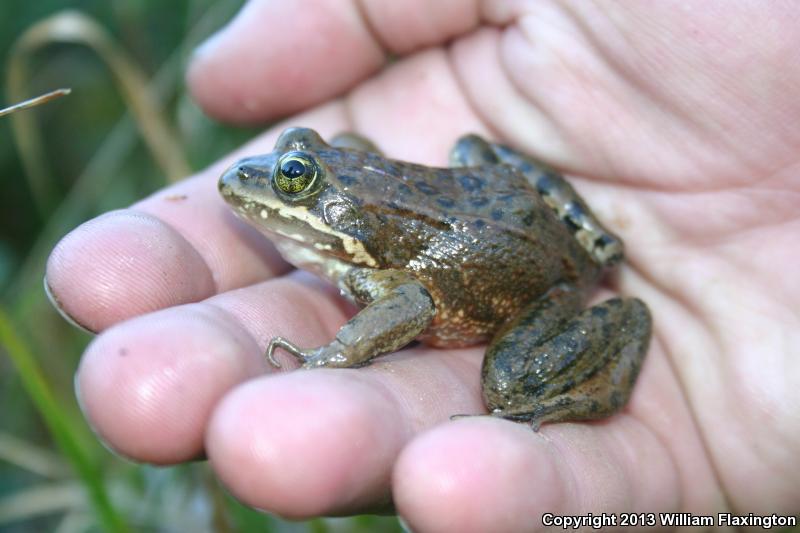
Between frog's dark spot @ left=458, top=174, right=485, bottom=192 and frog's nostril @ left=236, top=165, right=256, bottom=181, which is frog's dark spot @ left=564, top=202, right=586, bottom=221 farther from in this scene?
frog's nostril @ left=236, top=165, right=256, bottom=181

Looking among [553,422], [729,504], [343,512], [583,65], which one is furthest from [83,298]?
[729,504]

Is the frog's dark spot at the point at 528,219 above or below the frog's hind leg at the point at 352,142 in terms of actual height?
below

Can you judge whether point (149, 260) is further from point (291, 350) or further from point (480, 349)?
point (480, 349)

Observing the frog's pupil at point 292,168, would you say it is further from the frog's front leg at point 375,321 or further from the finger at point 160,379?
the finger at point 160,379

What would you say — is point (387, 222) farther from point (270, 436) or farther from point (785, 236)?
point (785, 236)

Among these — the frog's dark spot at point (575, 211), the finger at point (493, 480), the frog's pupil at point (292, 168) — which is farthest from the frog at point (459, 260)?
the finger at point (493, 480)

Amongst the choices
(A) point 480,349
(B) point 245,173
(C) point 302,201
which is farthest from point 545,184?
(B) point 245,173

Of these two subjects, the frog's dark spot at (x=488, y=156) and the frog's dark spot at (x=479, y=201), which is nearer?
the frog's dark spot at (x=479, y=201)
